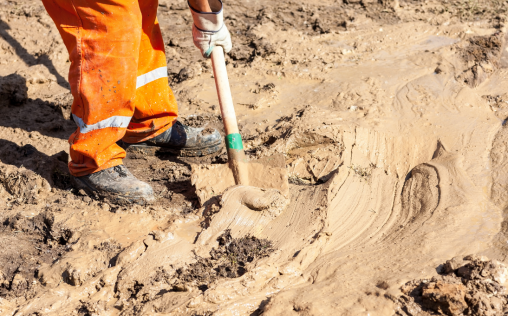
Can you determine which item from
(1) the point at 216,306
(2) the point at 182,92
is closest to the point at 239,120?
(2) the point at 182,92

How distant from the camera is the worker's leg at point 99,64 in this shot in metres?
2.17

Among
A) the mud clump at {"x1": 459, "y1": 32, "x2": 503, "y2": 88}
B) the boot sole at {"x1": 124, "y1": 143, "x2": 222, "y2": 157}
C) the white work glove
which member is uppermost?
the white work glove

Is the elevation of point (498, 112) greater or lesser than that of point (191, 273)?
greater

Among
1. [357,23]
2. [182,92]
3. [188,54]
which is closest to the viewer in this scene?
[182,92]

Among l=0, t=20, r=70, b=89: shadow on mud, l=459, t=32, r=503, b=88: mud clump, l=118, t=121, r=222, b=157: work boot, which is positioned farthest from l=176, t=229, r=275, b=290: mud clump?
l=0, t=20, r=70, b=89: shadow on mud

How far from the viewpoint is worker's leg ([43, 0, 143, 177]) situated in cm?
217

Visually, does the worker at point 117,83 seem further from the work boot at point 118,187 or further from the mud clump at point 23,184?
the mud clump at point 23,184

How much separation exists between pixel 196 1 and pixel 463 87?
222cm

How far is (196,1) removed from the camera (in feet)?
8.14

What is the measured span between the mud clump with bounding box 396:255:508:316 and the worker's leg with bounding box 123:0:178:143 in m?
1.97

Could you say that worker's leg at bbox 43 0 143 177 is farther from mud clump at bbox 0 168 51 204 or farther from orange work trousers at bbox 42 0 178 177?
mud clump at bbox 0 168 51 204

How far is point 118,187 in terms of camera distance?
2518mm

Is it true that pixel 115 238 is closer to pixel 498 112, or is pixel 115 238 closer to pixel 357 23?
pixel 498 112

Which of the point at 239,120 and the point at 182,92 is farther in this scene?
the point at 182,92
